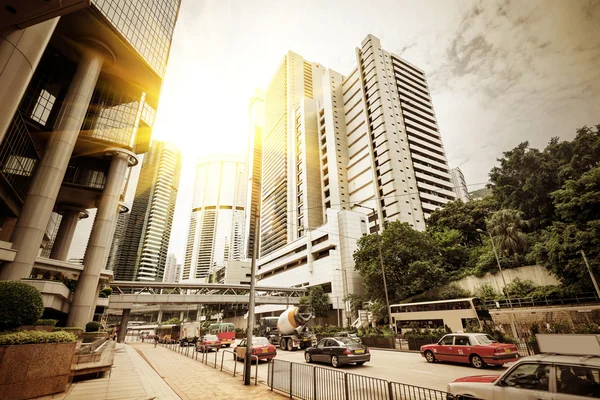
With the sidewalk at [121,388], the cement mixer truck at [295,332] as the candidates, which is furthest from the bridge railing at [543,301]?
the sidewalk at [121,388]

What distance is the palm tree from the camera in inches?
1285

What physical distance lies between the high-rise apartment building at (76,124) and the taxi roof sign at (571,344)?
17040mm

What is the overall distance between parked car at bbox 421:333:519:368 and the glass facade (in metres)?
38.1

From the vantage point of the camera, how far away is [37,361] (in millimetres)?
8594

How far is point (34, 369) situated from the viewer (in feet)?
27.9

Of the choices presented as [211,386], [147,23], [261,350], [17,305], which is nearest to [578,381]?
[211,386]

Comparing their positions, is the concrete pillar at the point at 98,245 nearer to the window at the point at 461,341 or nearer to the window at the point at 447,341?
the window at the point at 447,341

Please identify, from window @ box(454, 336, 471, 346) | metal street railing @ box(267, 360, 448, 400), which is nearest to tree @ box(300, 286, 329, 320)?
window @ box(454, 336, 471, 346)

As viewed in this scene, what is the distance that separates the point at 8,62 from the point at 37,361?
1046 centimetres

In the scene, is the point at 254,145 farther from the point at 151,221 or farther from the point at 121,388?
the point at 121,388

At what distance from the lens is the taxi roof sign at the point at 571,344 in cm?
422

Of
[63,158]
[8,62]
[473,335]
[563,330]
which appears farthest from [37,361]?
[563,330]

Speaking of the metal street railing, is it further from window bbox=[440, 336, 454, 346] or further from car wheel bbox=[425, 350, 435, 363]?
car wheel bbox=[425, 350, 435, 363]

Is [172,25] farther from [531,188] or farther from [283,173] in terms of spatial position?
[283,173]
